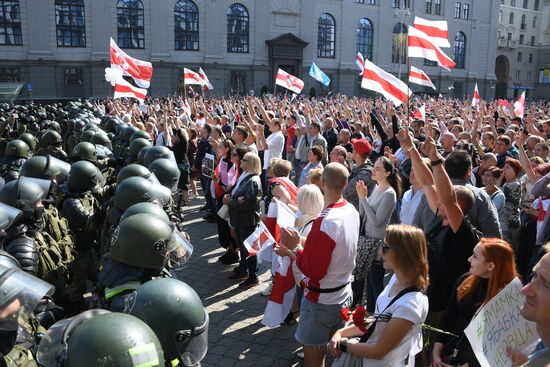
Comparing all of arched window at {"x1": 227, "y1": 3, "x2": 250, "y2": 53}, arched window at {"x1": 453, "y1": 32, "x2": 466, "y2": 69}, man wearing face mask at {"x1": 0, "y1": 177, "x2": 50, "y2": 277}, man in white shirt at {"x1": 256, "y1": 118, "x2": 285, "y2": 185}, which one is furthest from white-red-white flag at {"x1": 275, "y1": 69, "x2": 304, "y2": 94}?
arched window at {"x1": 453, "y1": 32, "x2": 466, "y2": 69}

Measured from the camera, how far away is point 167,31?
3944cm

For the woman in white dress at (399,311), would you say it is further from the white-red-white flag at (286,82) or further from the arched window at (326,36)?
the arched window at (326,36)

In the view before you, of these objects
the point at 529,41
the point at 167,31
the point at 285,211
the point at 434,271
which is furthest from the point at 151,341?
the point at 529,41

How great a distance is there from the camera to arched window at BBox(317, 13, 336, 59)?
45.9 m

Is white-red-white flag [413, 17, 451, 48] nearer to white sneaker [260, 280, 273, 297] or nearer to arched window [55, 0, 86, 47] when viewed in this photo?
white sneaker [260, 280, 273, 297]

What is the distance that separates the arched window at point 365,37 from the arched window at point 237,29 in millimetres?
12258

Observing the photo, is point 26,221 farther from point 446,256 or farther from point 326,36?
Answer: point 326,36

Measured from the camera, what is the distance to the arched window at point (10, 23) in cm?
3538

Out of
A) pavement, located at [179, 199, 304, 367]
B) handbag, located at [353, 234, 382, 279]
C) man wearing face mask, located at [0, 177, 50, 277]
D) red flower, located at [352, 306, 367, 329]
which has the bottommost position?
pavement, located at [179, 199, 304, 367]

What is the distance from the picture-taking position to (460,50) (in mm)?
55219

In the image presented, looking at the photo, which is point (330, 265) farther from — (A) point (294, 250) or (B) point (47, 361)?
(B) point (47, 361)

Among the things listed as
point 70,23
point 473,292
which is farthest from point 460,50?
point 473,292

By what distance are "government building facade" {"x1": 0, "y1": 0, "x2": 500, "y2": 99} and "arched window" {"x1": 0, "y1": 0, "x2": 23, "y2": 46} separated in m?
0.07

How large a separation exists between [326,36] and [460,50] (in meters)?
18.8
